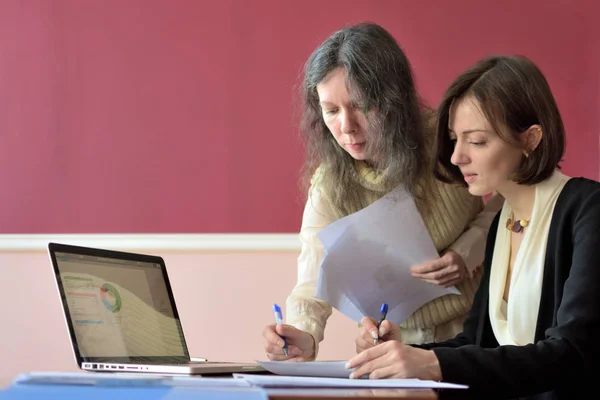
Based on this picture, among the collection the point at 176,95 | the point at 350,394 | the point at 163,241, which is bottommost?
the point at 350,394

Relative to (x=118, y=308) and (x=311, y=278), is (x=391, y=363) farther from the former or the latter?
(x=311, y=278)

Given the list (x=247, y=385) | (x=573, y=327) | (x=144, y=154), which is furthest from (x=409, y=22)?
(x=247, y=385)

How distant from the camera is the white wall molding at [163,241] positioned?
2480 millimetres

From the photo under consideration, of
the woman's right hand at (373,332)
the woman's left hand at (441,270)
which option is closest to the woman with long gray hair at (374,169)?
the woman's left hand at (441,270)

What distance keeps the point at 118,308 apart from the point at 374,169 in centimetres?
68

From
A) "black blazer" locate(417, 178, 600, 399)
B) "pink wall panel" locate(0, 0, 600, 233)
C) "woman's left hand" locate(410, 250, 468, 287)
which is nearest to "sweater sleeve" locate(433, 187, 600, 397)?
"black blazer" locate(417, 178, 600, 399)

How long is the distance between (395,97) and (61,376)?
1.02 meters

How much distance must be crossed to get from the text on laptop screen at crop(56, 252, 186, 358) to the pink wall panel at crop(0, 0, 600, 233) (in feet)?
2.94

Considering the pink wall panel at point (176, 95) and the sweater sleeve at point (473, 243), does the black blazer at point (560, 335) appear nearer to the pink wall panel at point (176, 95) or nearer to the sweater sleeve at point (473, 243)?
the sweater sleeve at point (473, 243)

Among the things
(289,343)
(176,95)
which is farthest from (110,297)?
(176,95)

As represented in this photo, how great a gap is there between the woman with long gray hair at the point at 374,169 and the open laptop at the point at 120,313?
0.28 metres

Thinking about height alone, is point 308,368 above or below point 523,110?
below

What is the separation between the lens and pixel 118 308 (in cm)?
144

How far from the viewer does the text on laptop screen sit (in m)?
1.35
